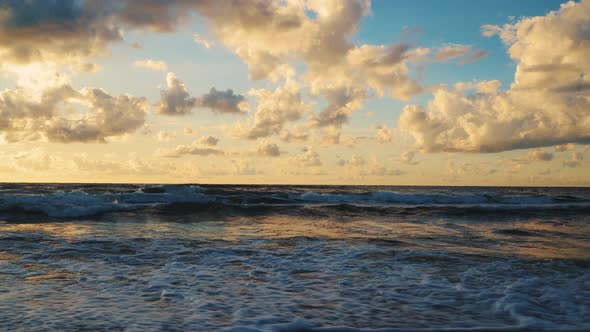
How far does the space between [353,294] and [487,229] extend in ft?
36.2

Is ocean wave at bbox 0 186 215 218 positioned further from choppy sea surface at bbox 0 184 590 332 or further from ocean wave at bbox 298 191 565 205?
ocean wave at bbox 298 191 565 205

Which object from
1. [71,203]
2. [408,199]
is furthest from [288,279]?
[408,199]

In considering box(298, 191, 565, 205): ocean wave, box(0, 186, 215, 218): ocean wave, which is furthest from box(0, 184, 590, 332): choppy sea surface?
box(298, 191, 565, 205): ocean wave

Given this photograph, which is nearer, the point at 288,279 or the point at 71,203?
the point at 288,279

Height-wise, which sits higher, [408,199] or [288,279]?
[408,199]

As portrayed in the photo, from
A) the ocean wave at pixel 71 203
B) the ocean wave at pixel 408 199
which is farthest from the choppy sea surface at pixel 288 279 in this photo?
the ocean wave at pixel 408 199

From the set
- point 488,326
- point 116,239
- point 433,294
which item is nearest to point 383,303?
point 433,294

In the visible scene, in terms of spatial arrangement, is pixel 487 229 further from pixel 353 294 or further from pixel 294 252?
pixel 353 294

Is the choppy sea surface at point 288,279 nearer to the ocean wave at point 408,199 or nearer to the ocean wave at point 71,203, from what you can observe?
the ocean wave at point 71,203

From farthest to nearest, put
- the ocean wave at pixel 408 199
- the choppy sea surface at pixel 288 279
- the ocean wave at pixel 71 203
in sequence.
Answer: the ocean wave at pixel 408 199 < the ocean wave at pixel 71 203 < the choppy sea surface at pixel 288 279

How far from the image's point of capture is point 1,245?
32.3ft

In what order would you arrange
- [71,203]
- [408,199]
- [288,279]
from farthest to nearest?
[408,199], [71,203], [288,279]

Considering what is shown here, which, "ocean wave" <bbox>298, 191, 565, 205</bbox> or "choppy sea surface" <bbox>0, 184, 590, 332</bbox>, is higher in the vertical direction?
"ocean wave" <bbox>298, 191, 565, 205</bbox>

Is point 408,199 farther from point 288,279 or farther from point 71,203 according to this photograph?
point 288,279
